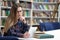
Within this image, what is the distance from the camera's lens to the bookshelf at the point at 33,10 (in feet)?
19.8

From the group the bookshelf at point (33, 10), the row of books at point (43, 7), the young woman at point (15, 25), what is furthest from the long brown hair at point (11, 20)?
the row of books at point (43, 7)

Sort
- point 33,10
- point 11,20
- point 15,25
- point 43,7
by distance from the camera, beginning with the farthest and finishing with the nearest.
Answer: point 43,7
point 33,10
point 15,25
point 11,20

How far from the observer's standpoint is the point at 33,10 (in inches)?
256

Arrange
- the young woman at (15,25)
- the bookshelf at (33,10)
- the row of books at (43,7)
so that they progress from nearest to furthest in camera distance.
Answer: the young woman at (15,25), the bookshelf at (33,10), the row of books at (43,7)

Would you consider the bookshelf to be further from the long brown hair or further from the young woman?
the long brown hair

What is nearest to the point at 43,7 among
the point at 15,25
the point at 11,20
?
the point at 15,25

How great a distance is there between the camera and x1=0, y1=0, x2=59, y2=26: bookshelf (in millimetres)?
6023

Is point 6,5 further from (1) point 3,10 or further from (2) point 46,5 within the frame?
(2) point 46,5

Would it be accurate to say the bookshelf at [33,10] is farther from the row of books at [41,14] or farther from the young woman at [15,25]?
the young woman at [15,25]

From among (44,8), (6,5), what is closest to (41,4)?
(44,8)

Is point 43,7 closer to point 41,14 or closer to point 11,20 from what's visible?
point 41,14

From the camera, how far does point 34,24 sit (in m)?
6.50

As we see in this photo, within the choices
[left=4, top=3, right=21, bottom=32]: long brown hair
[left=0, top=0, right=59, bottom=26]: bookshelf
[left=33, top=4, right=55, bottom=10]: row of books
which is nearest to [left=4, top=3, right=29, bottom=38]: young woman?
[left=4, top=3, right=21, bottom=32]: long brown hair

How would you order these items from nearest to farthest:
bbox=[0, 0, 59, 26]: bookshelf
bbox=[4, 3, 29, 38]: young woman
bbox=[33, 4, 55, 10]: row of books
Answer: bbox=[4, 3, 29, 38]: young woman, bbox=[0, 0, 59, 26]: bookshelf, bbox=[33, 4, 55, 10]: row of books
